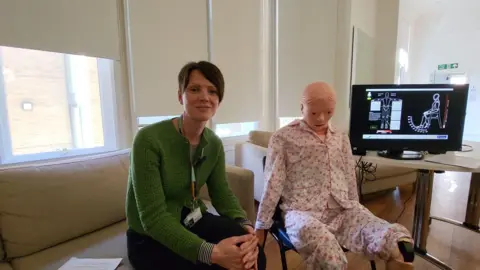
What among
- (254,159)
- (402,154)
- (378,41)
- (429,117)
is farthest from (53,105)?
(378,41)

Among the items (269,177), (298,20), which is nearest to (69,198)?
(269,177)

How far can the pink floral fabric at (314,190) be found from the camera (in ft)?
4.13

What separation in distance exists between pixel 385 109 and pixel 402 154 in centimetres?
32

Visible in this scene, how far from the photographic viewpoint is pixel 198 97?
1110 mm

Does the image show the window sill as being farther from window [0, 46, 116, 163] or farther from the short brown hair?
the short brown hair

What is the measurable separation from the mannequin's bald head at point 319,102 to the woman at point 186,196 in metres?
0.51

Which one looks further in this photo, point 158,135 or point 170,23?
point 170,23

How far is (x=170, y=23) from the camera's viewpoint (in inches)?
91.3

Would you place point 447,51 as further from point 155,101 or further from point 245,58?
point 155,101

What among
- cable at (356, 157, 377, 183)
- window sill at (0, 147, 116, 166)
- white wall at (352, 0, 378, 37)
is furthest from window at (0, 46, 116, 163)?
white wall at (352, 0, 378, 37)

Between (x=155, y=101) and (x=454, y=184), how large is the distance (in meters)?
4.13

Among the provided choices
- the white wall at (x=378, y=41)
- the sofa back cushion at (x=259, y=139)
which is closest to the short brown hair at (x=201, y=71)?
the sofa back cushion at (x=259, y=139)

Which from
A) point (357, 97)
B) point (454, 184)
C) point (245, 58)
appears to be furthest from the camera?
point (454, 184)

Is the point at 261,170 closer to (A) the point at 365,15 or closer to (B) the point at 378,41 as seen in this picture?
(A) the point at 365,15
